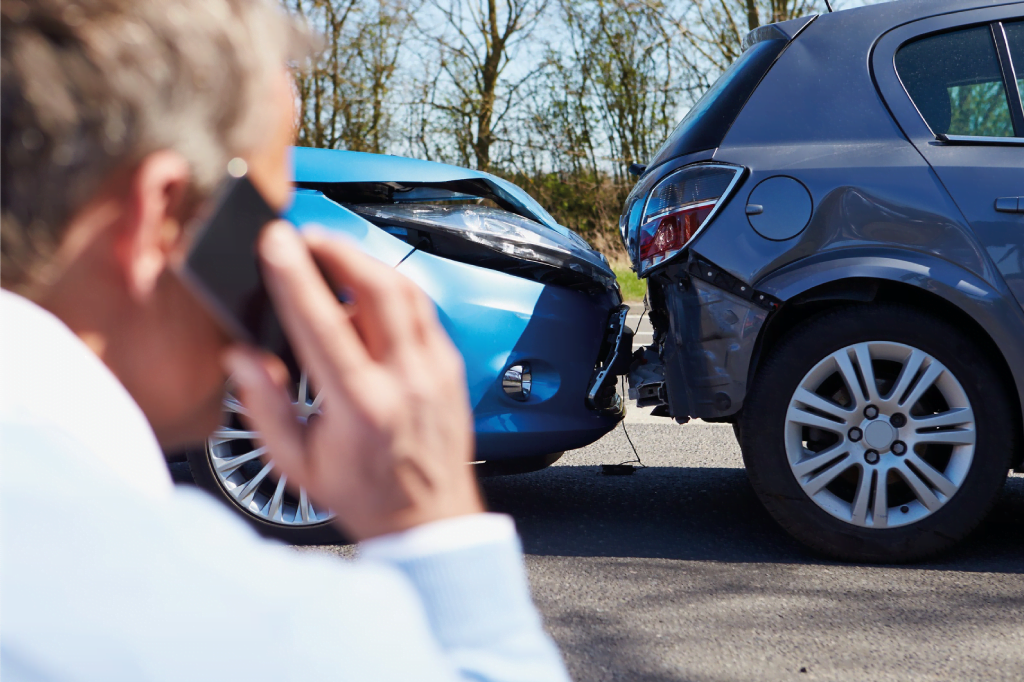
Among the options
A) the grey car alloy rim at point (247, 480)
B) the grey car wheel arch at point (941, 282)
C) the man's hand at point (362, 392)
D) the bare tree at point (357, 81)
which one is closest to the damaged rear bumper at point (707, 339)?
the grey car wheel arch at point (941, 282)

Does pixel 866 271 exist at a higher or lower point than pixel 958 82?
lower

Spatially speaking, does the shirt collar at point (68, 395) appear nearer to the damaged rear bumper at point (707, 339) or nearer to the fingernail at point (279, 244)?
the fingernail at point (279, 244)

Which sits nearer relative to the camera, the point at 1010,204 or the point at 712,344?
the point at 1010,204

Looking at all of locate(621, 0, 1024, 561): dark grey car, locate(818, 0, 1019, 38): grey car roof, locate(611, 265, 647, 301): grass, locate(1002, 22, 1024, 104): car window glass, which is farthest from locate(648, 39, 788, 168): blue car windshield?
locate(611, 265, 647, 301): grass

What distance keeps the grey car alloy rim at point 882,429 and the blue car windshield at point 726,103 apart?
2.69 ft

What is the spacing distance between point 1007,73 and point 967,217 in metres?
0.57

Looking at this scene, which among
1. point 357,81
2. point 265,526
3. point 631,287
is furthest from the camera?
point 357,81

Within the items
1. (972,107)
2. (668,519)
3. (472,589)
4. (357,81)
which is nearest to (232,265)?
(472,589)

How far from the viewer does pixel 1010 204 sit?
305 cm

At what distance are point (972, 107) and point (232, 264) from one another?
321 cm

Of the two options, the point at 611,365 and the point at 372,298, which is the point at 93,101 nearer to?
the point at 372,298

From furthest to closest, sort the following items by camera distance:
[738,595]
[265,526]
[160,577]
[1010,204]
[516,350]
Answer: [265,526] < [516,350] < [1010,204] < [738,595] < [160,577]

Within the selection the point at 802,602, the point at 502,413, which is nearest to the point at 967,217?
the point at 802,602

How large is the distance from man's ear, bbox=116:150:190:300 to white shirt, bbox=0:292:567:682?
49 mm
